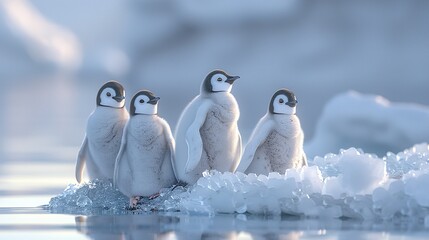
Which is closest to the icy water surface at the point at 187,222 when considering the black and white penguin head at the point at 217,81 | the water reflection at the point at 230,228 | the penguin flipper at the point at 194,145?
the water reflection at the point at 230,228

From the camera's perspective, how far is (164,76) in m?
28.8

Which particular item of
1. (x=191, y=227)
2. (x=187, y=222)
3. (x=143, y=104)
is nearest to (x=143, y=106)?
(x=143, y=104)

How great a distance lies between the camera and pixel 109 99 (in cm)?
644

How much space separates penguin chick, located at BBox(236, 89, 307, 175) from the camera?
6.23 metres

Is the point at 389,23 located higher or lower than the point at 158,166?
higher

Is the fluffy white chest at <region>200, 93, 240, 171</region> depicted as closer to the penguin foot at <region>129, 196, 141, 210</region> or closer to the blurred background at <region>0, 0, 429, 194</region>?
the penguin foot at <region>129, 196, 141, 210</region>

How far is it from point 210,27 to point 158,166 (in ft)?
72.2

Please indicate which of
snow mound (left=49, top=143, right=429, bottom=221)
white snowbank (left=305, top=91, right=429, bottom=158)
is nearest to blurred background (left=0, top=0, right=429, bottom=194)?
white snowbank (left=305, top=91, right=429, bottom=158)

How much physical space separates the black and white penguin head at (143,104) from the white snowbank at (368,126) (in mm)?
4364

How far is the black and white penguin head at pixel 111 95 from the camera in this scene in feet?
21.0

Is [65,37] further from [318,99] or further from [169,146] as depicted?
[169,146]

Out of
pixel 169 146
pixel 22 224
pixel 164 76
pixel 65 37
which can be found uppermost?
pixel 65 37

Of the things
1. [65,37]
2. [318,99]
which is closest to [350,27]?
[318,99]

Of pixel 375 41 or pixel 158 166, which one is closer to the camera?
pixel 158 166
